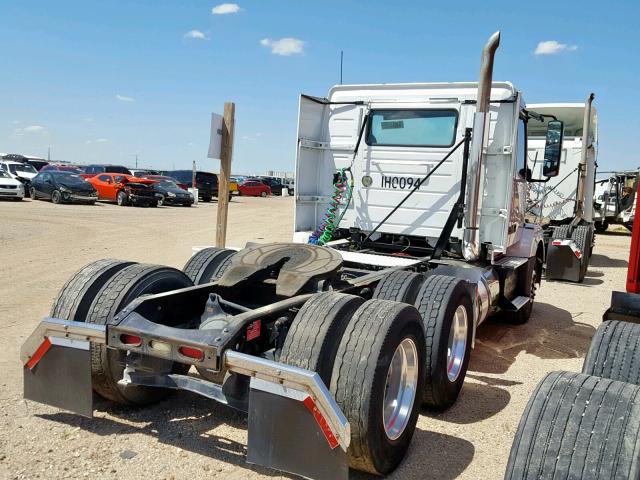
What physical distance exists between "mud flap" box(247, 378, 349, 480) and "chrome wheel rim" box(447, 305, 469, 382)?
7.06ft

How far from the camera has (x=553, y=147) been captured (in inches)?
271

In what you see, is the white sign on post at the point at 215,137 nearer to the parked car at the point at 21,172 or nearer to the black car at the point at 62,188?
the black car at the point at 62,188

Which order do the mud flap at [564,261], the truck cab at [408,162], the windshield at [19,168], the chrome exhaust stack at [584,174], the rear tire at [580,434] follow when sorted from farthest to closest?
the windshield at [19,168]
the mud flap at [564,261]
the chrome exhaust stack at [584,174]
the truck cab at [408,162]
the rear tire at [580,434]

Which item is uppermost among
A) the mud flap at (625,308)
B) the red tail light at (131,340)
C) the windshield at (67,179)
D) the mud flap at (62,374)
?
the windshield at (67,179)

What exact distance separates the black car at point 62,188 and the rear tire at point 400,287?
927 inches

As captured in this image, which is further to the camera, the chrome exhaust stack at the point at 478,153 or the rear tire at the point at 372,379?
the chrome exhaust stack at the point at 478,153

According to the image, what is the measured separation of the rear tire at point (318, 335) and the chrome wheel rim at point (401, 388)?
461mm

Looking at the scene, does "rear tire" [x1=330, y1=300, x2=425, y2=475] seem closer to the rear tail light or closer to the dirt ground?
the dirt ground

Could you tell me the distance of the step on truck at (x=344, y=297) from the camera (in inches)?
128

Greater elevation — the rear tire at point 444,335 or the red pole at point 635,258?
the red pole at point 635,258

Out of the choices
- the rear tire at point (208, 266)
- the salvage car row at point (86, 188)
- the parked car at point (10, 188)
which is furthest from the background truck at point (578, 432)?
the parked car at point (10, 188)

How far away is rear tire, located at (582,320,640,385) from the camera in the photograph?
3.22 m

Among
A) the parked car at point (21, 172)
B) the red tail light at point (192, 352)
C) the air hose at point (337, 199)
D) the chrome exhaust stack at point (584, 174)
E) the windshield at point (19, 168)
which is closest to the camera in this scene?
the red tail light at point (192, 352)

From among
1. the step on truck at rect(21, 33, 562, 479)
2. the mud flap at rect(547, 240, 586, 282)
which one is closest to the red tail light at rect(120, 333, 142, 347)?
the step on truck at rect(21, 33, 562, 479)
